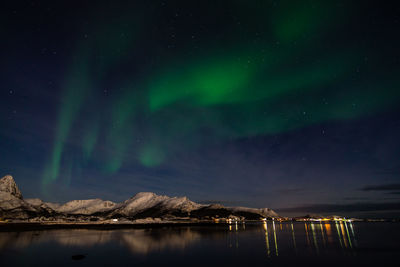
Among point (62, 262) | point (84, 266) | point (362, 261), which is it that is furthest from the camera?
point (362, 261)

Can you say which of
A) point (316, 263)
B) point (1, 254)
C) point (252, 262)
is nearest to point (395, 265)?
point (316, 263)

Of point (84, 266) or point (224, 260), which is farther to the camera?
point (224, 260)

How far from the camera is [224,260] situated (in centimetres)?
3894

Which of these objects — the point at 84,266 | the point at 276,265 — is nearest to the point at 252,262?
the point at 276,265

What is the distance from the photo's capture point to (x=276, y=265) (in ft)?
117

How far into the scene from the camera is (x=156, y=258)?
1548 inches

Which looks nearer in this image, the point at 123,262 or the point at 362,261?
the point at 123,262

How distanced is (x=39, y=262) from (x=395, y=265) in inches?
2117

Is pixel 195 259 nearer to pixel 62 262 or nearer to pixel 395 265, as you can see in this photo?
pixel 62 262

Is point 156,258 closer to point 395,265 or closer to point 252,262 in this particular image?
point 252,262

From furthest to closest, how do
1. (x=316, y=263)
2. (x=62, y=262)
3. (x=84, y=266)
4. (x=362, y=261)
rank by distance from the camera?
1. (x=362, y=261)
2. (x=316, y=263)
3. (x=62, y=262)
4. (x=84, y=266)

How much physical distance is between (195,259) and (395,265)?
31.0 metres

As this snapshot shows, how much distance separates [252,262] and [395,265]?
71.9 ft

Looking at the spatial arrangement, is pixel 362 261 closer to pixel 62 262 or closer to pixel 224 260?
pixel 224 260
